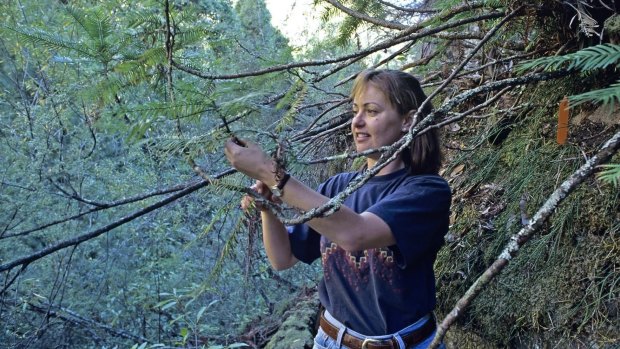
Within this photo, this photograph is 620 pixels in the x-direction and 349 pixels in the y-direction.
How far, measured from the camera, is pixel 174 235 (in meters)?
5.78

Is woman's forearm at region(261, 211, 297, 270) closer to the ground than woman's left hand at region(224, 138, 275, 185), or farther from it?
closer to the ground

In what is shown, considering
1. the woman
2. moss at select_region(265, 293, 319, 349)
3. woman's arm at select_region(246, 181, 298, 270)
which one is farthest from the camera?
moss at select_region(265, 293, 319, 349)

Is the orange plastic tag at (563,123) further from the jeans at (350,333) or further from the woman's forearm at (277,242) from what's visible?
the woman's forearm at (277,242)

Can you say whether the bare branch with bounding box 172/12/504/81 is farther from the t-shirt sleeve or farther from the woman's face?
the t-shirt sleeve

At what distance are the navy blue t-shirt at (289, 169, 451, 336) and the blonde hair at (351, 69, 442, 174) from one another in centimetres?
8

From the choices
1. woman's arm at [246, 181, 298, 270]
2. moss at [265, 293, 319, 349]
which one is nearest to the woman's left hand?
woman's arm at [246, 181, 298, 270]

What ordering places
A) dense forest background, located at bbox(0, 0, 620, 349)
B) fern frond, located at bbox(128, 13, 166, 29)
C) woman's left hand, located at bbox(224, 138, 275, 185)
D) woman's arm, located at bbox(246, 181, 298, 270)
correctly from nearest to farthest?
1. woman's left hand, located at bbox(224, 138, 275, 185)
2. dense forest background, located at bbox(0, 0, 620, 349)
3. fern frond, located at bbox(128, 13, 166, 29)
4. woman's arm, located at bbox(246, 181, 298, 270)

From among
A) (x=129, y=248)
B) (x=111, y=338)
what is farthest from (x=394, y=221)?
(x=129, y=248)

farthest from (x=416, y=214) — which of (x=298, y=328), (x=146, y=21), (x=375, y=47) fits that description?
(x=298, y=328)

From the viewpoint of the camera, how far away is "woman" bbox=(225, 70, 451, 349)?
1.83 meters

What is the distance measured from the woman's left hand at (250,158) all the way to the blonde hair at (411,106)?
0.79 m

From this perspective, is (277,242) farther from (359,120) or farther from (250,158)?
(250,158)

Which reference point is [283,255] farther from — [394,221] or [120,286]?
[120,286]

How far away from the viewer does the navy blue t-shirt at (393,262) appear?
196 centimetres
